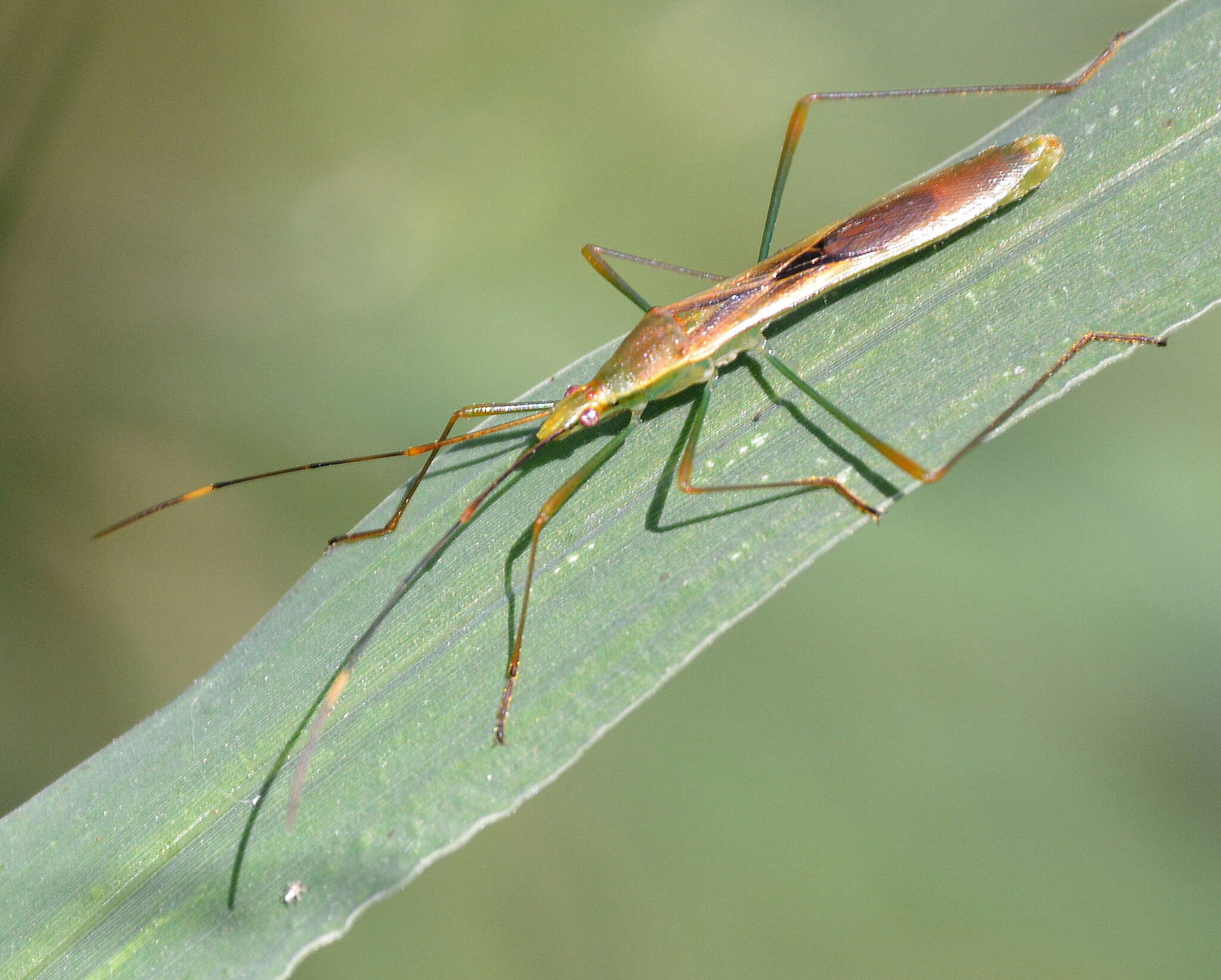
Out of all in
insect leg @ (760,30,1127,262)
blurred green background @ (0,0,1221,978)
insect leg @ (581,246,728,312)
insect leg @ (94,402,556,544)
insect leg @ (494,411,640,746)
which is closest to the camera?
insect leg @ (494,411,640,746)

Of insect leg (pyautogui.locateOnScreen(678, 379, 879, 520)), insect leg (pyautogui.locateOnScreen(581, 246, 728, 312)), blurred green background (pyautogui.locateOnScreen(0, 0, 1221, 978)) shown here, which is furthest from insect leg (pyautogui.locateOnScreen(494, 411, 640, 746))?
blurred green background (pyautogui.locateOnScreen(0, 0, 1221, 978))

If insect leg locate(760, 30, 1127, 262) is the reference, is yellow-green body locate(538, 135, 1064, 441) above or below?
below

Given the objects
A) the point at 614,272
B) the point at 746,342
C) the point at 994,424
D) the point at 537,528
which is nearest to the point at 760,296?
the point at 746,342

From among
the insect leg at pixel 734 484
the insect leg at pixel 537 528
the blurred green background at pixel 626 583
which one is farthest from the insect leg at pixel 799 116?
the insect leg at pixel 537 528

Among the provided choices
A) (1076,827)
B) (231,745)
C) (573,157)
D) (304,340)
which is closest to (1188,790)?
(1076,827)

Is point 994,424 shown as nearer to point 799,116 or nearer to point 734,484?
point 734,484

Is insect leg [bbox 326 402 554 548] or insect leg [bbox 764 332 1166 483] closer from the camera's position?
insect leg [bbox 764 332 1166 483]

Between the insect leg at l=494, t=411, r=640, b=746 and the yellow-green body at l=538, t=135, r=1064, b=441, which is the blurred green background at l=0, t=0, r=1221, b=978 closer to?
the yellow-green body at l=538, t=135, r=1064, b=441

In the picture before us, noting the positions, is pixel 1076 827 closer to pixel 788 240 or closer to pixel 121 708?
pixel 788 240

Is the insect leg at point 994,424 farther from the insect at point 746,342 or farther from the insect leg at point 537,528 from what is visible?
the insect leg at point 537,528

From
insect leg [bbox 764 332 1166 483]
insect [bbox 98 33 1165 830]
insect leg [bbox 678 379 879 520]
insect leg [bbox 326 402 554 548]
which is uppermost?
insect leg [bbox 326 402 554 548]
